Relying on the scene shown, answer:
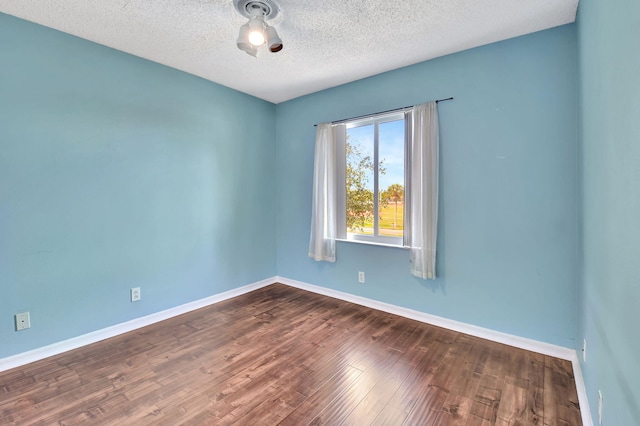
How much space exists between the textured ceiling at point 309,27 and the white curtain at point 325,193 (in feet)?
2.77

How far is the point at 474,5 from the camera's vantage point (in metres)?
2.02

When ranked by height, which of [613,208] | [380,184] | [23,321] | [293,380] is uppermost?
[380,184]

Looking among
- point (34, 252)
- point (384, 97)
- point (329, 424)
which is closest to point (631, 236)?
point (329, 424)

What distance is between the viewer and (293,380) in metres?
2.01

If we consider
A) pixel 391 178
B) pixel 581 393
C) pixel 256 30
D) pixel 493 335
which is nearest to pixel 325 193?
pixel 391 178

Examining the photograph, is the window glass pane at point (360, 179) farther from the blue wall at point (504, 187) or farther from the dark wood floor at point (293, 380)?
the dark wood floor at point (293, 380)

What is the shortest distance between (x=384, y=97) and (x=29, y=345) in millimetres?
3902

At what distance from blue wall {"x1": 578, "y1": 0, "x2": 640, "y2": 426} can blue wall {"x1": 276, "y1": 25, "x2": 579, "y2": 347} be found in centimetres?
60

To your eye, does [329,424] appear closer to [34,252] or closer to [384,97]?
[34,252]

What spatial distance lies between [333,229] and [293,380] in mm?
1894

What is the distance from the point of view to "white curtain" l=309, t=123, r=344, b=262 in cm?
358

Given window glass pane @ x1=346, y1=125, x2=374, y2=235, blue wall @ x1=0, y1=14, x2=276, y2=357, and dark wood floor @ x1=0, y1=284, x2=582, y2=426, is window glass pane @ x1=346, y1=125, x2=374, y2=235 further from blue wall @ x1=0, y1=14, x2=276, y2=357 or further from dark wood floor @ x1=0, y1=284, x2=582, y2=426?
blue wall @ x1=0, y1=14, x2=276, y2=357

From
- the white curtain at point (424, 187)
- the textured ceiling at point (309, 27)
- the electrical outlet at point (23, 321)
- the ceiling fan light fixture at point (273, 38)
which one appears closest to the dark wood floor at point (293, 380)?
the electrical outlet at point (23, 321)

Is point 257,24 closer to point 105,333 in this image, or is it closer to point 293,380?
point 293,380
